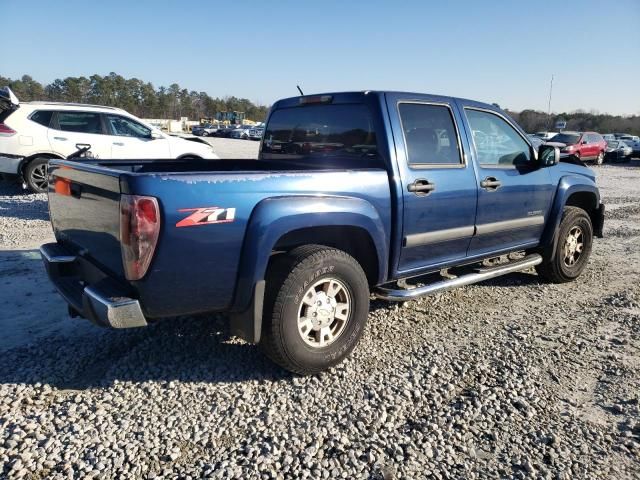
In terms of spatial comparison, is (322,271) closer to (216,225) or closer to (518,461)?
(216,225)

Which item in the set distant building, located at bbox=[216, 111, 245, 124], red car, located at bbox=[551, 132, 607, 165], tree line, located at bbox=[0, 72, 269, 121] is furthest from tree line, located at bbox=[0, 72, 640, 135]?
red car, located at bbox=[551, 132, 607, 165]

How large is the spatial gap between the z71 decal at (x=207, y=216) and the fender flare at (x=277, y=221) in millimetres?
138

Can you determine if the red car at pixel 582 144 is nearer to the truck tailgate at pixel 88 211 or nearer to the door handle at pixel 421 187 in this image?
the door handle at pixel 421 187

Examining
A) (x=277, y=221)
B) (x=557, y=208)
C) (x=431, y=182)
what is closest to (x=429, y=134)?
(x=431, y=182)

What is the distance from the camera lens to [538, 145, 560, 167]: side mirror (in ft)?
15.7

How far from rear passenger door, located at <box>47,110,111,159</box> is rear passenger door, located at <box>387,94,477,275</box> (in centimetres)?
761

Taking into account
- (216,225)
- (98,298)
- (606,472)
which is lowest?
(606,472)

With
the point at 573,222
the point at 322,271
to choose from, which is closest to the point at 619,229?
the point at 573,222

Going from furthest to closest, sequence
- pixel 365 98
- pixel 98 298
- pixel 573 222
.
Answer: pixel 573 222 → pixel 365 98 → pixel 98 298

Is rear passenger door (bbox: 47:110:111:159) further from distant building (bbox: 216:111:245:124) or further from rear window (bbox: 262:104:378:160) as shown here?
distant building (bbox: 216:111:245:124)

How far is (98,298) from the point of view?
2701mm

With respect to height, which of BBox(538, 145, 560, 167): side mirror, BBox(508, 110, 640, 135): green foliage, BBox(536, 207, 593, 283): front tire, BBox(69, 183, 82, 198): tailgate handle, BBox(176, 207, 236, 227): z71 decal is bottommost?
BBox(536, 207, 593, 283): front tire

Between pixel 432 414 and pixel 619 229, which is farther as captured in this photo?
pixel 619 229

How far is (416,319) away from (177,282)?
2362mm
